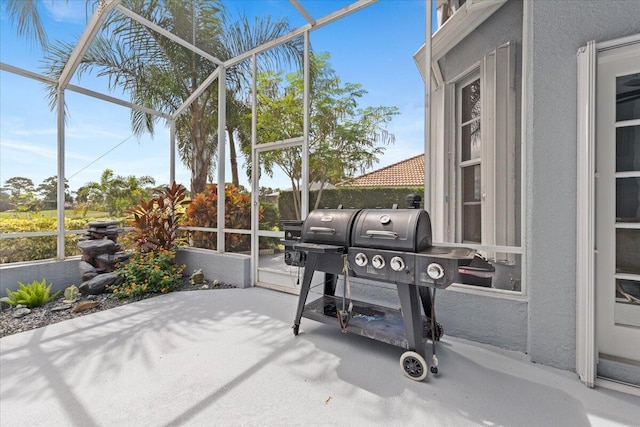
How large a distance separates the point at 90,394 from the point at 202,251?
3.66 m

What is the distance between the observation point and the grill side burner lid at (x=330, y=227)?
2619 mm

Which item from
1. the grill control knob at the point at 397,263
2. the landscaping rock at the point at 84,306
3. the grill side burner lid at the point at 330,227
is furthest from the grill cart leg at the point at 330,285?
the landscaping rock at the point at 84,306

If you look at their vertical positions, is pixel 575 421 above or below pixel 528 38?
below

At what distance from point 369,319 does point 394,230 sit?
1057 mm

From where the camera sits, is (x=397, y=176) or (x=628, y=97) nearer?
(x=628, y=97)

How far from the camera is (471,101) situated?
11.8 ft

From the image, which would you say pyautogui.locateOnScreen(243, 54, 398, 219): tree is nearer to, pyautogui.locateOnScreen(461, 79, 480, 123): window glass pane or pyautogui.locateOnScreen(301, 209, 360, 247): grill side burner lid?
pyautogui.locateOnScreen(461, 79, 480, 123): window glass pane

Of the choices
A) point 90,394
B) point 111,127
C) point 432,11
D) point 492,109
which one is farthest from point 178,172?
point 492,109

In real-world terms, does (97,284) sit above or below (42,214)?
below

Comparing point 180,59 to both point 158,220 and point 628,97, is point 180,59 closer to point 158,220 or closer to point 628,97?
point 158,220

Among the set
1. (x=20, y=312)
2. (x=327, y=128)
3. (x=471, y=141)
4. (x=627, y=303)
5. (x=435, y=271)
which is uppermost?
(x=327, y=128)

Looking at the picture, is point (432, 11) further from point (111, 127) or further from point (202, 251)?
point (111, 127)

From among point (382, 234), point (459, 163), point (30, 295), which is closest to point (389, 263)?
point (382, 234)

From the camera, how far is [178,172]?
680 centimetres
